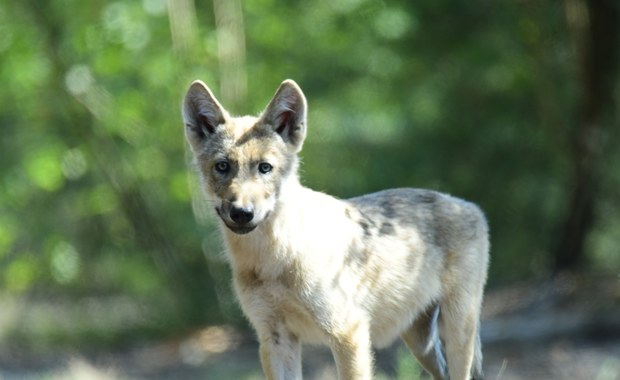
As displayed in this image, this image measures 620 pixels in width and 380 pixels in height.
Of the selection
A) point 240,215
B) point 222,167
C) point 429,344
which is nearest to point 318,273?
point 240,215

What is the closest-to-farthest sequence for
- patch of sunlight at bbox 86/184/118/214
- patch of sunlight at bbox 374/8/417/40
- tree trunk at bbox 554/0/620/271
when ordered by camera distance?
1. tree trunk at bbox 554/0/620/271
2. patch of sunlight at bbox 374/8/417/40
3. patch of sunlight at bbox 86/184/118/214

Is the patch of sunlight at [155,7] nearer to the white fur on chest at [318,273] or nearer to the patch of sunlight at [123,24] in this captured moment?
the patch of sunlight at [123,24]

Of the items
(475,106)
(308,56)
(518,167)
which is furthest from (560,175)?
(308,56)

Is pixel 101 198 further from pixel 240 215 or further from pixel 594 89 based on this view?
pixel 240 215

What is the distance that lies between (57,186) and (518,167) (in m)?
5.48

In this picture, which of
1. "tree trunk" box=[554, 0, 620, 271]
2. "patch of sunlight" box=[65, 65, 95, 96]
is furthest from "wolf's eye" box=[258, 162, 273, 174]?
"tree trunk" box=[554, 0, 620, 271]

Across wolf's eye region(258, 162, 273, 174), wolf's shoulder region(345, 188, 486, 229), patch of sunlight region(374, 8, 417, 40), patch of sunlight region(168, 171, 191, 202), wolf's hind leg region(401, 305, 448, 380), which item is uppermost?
wolf's eye region(258, 162, 273, 174)

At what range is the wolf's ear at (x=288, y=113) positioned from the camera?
647 cm

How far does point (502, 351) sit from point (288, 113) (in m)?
5.70

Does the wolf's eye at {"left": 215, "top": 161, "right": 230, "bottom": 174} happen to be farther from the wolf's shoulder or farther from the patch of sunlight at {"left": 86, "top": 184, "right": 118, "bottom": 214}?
the patch of sunlight at {"left": 86, "top": 184, "right": 118, "bottom": 214}

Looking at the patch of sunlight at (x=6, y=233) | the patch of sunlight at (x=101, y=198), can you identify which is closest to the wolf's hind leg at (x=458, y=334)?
the patch of sunlight at (x=101, y=198)

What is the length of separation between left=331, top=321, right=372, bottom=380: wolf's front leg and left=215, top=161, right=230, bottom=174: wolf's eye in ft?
3.84

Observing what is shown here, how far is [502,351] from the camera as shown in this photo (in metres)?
11.4

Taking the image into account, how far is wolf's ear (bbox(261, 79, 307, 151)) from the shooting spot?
6.47 m
